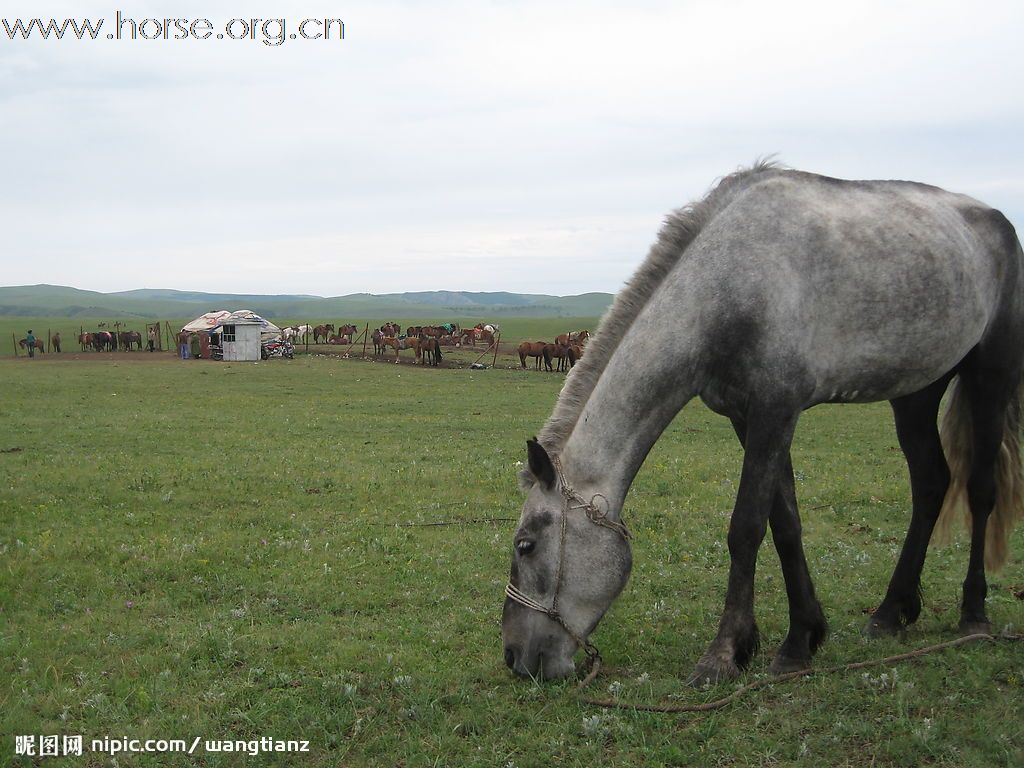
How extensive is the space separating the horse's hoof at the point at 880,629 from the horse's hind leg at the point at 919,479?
3.2 inches

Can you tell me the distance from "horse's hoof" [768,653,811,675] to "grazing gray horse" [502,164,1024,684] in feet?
0.05

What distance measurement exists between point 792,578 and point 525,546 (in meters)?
1.94

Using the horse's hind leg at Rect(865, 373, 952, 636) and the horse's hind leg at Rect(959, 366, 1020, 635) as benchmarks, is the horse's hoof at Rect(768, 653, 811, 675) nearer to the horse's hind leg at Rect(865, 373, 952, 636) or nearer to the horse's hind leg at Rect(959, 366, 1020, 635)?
the horse's hind leg at Rect(865, 373, 952, 636)

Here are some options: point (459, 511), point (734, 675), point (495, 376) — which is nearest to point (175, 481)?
point (459, 511)

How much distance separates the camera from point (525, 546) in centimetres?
524

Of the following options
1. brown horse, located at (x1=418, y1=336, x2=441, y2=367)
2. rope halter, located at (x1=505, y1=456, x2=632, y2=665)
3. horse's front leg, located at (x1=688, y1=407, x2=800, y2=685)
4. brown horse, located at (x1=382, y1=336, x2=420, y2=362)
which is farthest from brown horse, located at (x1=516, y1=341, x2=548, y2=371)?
rope halter, located at (x1=505, y1=456, x2=632, y2=665)

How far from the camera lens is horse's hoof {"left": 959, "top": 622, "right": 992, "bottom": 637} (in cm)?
616

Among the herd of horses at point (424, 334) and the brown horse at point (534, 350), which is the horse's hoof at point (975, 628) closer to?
the brown horse at point (534, 350)

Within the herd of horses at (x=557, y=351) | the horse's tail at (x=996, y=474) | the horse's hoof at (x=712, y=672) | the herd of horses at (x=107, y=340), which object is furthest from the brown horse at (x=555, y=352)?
the horse's hoof at (x=712, y=672)

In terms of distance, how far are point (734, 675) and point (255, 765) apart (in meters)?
Result: 3.02

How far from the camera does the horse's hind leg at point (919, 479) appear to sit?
6.45 metres

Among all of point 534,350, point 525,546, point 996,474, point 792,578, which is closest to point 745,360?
point 792,578


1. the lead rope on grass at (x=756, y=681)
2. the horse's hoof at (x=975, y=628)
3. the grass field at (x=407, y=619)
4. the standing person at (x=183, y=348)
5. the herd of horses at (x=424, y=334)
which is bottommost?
the grass field at (x=407, y=619)

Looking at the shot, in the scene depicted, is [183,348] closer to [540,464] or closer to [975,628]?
[540,464]
